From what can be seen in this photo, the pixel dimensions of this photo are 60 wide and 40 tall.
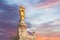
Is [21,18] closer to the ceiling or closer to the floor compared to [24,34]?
closer to the ceiling

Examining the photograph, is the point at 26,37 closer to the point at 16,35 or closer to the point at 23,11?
the point at 16,35

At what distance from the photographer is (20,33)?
5056cm

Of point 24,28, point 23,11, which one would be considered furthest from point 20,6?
point 24,28

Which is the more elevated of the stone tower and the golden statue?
the golden statue

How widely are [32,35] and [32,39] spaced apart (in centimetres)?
113

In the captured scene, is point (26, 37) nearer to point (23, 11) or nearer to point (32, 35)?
point (32, 35)

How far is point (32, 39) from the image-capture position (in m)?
51.8

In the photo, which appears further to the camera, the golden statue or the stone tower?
the golden statue

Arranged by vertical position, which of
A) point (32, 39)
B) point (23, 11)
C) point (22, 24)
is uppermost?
point (23, 11)

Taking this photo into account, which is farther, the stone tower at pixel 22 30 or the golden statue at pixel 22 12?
the golden statue at pixel 22 12

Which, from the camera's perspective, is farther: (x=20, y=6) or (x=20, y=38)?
(x=20, y=6)

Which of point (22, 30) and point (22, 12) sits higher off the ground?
point (22, 12)

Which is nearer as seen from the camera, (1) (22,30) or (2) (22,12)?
(1) (22,30)

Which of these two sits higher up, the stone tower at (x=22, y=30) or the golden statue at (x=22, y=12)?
the golden statue at (x=22, y=12)
